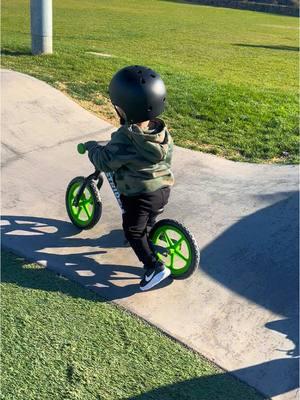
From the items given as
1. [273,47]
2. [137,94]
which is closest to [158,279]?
[137,94]

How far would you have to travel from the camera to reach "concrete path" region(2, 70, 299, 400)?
338 cm

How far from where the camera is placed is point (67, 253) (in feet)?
13.5

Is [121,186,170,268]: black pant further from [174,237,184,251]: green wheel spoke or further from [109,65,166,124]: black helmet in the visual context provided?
[109,65,166,124]: black helmet

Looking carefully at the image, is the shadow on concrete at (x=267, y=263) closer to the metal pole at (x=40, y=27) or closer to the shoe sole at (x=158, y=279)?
the shoe sole at (x=158, y=279)

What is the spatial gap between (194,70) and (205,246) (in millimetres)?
8579

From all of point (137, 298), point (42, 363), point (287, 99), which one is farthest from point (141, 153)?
point (287, 99)

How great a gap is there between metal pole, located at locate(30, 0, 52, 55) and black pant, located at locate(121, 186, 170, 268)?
7.50 meters

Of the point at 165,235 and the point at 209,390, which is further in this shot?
the point at 165,235

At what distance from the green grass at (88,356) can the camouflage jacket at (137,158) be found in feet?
2.64

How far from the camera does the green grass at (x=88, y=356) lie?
2.84 m

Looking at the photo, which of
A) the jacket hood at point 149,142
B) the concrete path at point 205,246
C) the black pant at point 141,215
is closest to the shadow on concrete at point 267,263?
the concrete path at point 205,246

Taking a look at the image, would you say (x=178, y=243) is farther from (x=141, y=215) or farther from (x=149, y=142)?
(x=149, y=142)

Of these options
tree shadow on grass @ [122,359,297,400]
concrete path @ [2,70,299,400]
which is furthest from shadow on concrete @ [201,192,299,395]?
tree shadow on grass @ [122,359,297,400]

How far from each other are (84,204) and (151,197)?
0.93 meters
